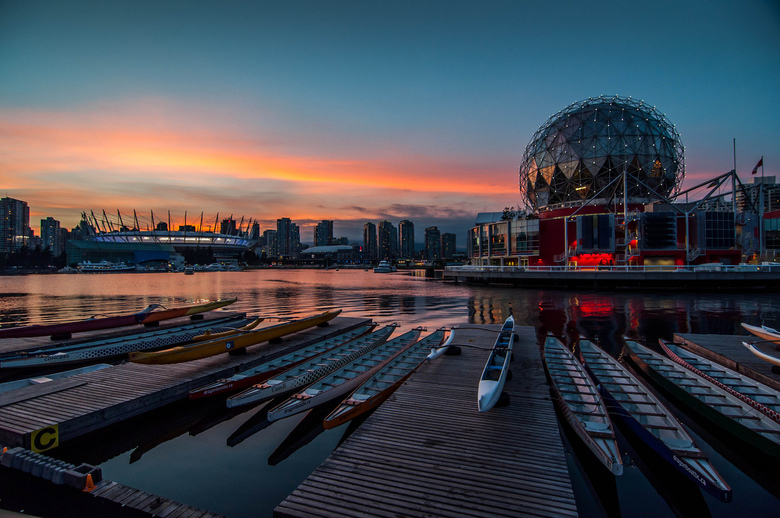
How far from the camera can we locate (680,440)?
802 cm

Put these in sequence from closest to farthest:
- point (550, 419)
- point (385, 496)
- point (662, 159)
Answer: point (385, 496)
point (550, 419)
point (662, 159)

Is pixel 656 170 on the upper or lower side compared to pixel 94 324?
upper

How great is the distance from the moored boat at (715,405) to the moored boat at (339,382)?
8.89 m

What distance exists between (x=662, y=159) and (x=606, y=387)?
242 ft

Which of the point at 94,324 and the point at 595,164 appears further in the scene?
the point at 595,164

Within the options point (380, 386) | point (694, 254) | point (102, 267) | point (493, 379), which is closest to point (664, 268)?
point (694, 254)

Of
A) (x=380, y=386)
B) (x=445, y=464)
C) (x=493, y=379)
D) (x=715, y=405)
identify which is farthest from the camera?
(x=380, y=386)

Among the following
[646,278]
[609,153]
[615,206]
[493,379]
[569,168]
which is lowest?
[493,379]

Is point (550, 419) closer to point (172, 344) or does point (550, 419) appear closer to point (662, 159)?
point (172, 344)

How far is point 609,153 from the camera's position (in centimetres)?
6656

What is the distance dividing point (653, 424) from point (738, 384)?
4859 millimetres

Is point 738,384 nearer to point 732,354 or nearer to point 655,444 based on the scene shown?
point 732,354

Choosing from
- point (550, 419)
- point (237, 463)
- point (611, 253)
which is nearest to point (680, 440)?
point (550, 419)

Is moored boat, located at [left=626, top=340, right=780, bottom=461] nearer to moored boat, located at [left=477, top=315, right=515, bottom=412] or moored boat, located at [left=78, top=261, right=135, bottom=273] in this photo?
moored boat, located at [left=477, top=315, right=515, bottom=412]
